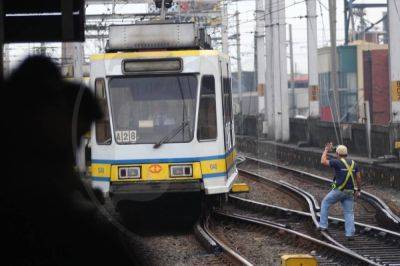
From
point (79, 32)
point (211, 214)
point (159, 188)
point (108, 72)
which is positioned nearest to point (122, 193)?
point (159, 188)

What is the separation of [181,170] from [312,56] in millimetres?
18288

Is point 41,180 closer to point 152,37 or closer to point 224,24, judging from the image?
point 152,37

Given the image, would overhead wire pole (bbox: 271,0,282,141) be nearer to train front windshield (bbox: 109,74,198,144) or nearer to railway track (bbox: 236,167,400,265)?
railway track (bbox: 236,167,400,265)

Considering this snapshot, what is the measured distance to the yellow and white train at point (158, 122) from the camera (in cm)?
1108

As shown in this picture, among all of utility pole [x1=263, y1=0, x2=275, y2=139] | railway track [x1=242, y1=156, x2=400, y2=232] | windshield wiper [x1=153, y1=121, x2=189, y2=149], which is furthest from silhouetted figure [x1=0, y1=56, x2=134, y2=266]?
utility pole [x1=263, y1=0, x2=275, y2=139]

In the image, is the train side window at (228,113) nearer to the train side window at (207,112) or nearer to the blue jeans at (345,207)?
the train side window at (207,112)

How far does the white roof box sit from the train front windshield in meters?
0.53

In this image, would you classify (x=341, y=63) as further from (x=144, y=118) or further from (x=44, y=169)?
(x=44, y=169)

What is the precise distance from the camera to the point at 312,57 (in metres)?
28.5

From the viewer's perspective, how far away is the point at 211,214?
13.4 m

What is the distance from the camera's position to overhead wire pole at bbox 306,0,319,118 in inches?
1108

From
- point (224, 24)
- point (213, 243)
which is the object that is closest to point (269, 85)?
point (224, 24)

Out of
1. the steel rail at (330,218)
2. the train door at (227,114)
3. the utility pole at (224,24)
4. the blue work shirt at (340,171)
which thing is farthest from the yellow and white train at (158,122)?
the utility pole at (224,24)

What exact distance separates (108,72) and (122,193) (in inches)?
72.6
